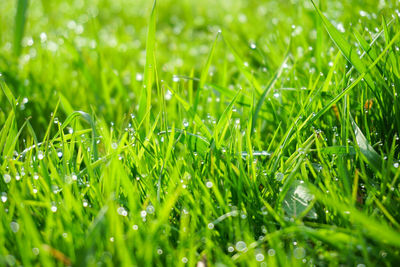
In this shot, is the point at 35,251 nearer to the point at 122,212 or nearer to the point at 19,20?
the point at 122,212

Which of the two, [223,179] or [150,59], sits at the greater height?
[150,59]

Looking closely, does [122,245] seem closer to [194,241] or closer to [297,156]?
[194,241]

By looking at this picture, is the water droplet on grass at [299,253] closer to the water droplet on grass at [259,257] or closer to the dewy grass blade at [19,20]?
the water droplet on grass at [259,257]

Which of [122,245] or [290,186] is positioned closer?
[122,245]

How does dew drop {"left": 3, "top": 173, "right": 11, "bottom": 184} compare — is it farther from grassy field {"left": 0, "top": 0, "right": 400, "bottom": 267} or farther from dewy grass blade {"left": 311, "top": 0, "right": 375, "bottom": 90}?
dewy grass blade {"left": 311, "top": 0, "right": 375, "bottom": 90}

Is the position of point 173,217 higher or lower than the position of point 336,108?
lower

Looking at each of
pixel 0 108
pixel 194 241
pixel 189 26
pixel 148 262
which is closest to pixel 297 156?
pixel 194 241

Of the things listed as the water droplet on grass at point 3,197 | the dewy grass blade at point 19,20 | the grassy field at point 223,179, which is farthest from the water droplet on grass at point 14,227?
the dewy grass blade at point 19,20

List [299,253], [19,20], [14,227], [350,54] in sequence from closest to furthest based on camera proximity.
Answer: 1. [299,253]
2. [14,227]
3. [350,54]
4. [19,20]

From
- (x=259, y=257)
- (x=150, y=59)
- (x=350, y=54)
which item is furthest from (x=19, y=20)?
(x=259, y=257)

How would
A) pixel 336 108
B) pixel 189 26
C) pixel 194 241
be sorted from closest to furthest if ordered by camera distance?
pixel 194 241 → pixel 336 108 → pixel 189 26

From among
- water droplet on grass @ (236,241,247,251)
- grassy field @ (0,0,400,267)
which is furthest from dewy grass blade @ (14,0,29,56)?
water droplet on grass @ (236,241,247,251)
